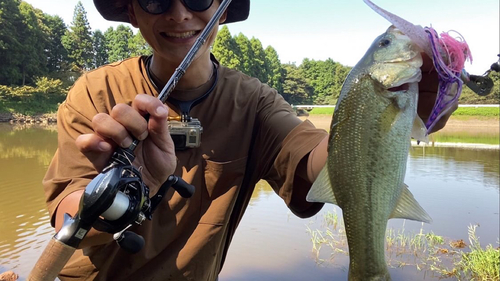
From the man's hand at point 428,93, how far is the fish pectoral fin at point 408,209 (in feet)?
0.98

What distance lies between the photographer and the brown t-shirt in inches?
86.6

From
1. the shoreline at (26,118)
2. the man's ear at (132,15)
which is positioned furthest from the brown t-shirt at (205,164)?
the shoreline at (26,118)

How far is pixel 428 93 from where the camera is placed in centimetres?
161

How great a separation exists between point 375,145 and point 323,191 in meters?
0.30

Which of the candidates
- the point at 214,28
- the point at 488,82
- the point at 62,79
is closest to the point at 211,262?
the point at 214,28

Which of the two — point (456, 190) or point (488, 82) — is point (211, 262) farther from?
point (456, 190)

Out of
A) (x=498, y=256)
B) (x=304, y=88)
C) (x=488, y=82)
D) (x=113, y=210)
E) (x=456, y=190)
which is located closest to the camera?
(x=113, y=210)

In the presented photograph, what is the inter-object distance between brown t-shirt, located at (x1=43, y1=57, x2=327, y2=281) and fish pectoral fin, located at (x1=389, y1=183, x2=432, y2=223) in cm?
59

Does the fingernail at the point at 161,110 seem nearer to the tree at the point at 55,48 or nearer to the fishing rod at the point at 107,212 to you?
the fishing rod at the point at 107,212

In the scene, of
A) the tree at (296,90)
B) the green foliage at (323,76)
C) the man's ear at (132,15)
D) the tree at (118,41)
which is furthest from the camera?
the green foliage at (323,76)

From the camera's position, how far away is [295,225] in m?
9.37

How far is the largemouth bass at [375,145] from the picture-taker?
4.83 ft

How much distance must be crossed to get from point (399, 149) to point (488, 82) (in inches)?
19.9

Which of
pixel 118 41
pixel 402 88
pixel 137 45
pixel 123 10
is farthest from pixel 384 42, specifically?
pixel 118 41
